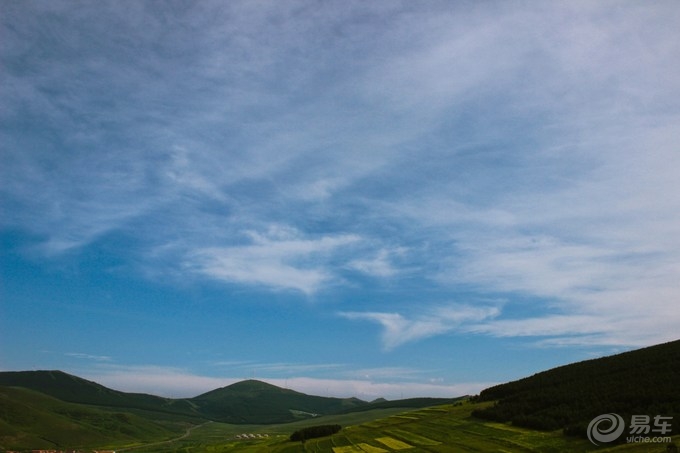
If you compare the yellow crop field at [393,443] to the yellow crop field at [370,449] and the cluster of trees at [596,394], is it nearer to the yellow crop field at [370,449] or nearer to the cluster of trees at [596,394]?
the yellow crop field at [370,449]

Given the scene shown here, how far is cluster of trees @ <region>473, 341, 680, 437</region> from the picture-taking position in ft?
222

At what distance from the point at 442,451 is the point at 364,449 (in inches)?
717

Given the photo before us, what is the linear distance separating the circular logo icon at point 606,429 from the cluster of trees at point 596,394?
144cm

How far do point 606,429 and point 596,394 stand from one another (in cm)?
2980

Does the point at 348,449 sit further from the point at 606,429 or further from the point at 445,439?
the point at 606,429

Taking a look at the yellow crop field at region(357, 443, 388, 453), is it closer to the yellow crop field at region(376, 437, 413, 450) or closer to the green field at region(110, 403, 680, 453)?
the green field at region(110, 403, 680, 453)

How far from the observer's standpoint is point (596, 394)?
283 ft

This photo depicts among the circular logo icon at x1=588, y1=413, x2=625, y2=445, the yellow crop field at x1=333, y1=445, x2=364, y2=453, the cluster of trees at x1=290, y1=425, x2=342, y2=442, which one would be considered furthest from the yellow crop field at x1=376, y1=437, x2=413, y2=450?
the circular logo icon at x1=588, y1=413, x2=625, y2=445

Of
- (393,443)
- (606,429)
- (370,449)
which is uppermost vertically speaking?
(606,429)

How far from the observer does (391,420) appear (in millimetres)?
121188

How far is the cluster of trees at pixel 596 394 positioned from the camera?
6781 centimetres

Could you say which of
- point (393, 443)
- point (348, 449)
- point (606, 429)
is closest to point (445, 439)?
point (393, 443)

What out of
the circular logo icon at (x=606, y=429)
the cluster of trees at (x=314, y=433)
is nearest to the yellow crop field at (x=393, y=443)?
the cluster of trees at (x=314, y=433)

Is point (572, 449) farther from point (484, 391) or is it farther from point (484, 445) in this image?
point (484, 391)
